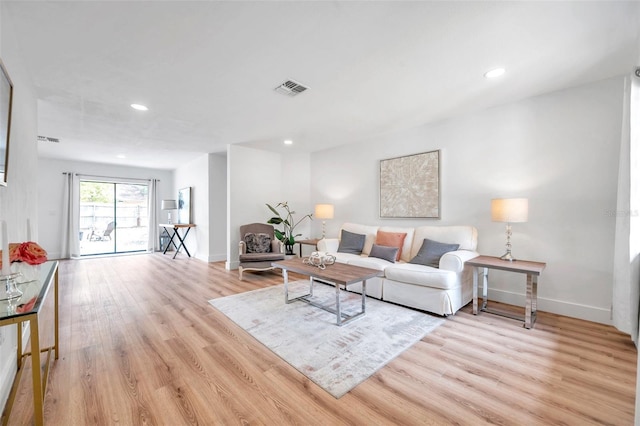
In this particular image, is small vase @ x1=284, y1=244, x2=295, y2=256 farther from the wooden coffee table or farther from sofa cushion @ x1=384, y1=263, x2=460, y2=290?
sofa cushion @ x1=384, y1=263, x2=460, y2=290

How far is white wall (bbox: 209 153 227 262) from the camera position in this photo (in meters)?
6.26

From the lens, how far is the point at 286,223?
593cm

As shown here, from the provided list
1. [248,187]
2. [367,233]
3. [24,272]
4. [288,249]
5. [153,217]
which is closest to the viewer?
[24,272]

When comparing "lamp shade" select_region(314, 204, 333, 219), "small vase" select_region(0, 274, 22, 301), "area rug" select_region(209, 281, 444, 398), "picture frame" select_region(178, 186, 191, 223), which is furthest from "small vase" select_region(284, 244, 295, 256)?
"small vase" select_region(0, 274, 22, 301)

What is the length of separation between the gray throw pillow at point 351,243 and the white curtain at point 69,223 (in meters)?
7.13

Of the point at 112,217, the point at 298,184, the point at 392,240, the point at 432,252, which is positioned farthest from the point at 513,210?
the point at 112,217

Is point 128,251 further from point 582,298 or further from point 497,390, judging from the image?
point 582,298

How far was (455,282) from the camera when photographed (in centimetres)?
297

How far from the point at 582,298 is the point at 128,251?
32.6 feet

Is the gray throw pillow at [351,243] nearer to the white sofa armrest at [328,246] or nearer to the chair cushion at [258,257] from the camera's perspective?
the white sofa armrest at [328,246]

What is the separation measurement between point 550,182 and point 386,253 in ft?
6.90

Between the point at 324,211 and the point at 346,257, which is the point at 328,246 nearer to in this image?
the point at 346,257

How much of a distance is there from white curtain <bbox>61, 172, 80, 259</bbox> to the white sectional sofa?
7.24 meters

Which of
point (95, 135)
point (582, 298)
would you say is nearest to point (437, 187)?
point (582, 298)
